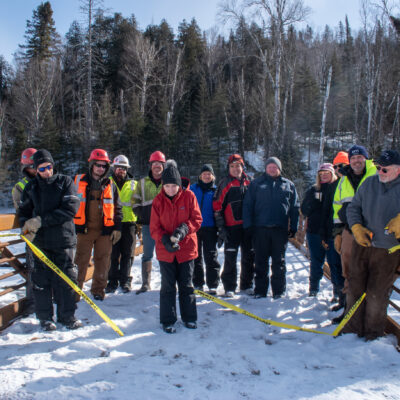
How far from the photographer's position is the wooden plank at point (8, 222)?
3524 mm

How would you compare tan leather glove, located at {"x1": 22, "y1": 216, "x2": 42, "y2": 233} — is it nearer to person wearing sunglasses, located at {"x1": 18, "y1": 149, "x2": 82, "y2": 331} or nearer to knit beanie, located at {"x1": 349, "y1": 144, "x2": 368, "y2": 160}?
person wearing sunglasses, located at {"x1": 18, "y1": 149, "x2": 82, "y2": 331}

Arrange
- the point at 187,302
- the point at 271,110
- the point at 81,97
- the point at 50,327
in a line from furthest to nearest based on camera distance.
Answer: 1. the point at 81,97
2. the point at 271,110
3. the point at 187,302
4. the point at 50,327

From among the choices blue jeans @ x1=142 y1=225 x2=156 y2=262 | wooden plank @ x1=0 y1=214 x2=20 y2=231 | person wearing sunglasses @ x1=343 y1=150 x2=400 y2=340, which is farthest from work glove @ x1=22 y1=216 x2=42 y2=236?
person wearing sunglasses @ x1=343 y1=150 x2=400 y2=340

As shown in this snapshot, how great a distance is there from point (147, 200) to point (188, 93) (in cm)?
2695

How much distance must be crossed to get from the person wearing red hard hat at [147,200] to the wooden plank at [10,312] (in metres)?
1.61

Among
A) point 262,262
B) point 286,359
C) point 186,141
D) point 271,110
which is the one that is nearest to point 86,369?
point 286,359

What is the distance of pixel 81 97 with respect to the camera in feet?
97.2

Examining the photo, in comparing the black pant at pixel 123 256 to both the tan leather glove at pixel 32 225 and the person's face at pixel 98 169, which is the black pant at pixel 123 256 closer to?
the person's face at pixel 98 169

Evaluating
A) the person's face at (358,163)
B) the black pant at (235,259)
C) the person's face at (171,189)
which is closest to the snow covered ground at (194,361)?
the black pant at (235,259)

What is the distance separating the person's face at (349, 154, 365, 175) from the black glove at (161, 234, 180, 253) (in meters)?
2.47

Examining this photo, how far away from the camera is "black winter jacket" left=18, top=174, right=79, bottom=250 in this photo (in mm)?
3545

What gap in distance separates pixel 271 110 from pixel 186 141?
770 cm

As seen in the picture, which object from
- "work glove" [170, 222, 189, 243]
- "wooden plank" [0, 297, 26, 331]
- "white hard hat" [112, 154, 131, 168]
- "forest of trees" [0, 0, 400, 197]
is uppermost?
"forest of trees" [0, 0, 400, 197]

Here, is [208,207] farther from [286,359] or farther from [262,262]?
Result: [286,359]
